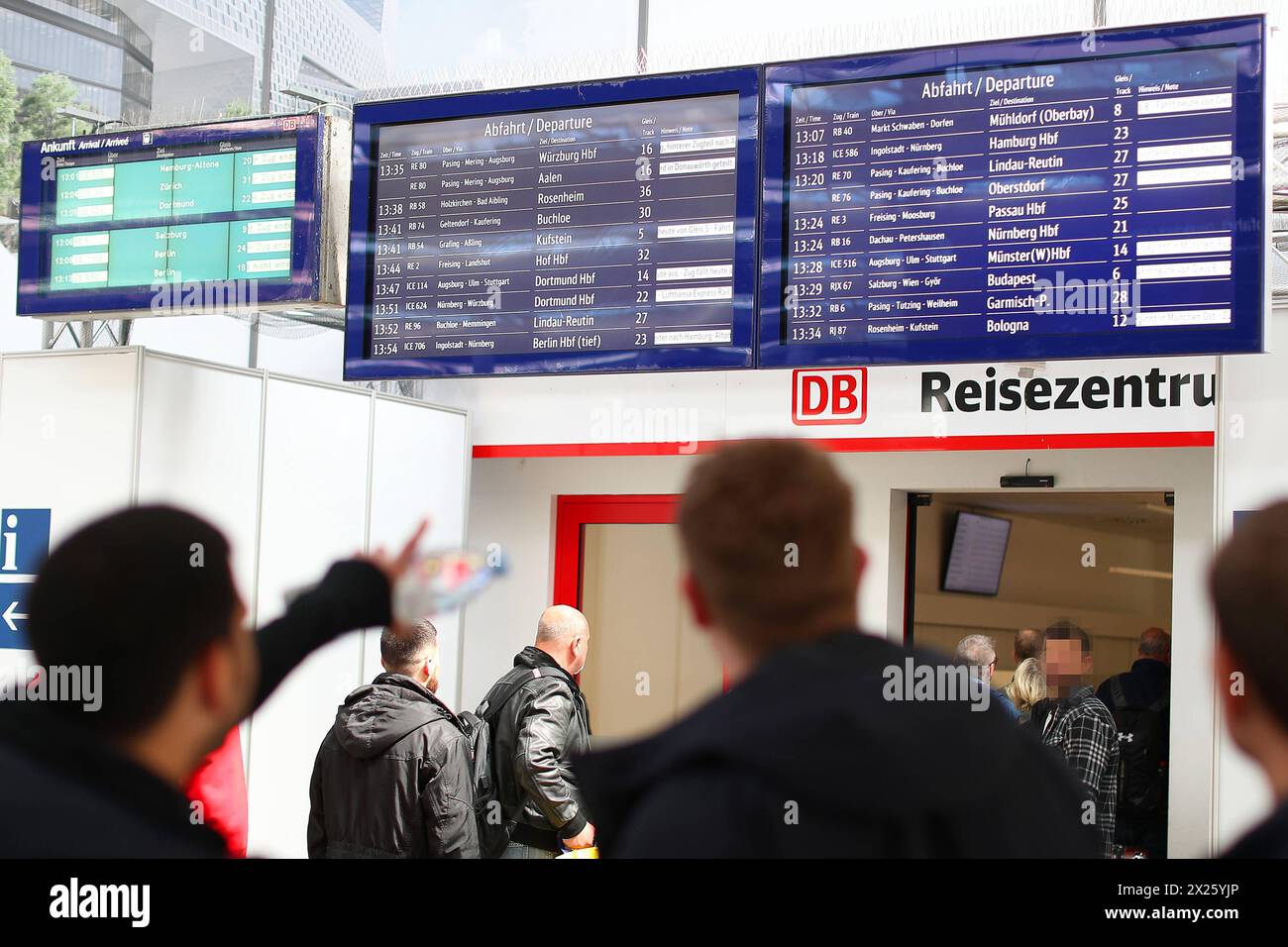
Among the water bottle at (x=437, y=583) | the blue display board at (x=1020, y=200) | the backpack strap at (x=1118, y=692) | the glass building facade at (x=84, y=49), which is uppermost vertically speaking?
the glass building facade at (x=84, y=49)

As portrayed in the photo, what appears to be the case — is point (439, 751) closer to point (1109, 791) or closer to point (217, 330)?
point (1109, 791)

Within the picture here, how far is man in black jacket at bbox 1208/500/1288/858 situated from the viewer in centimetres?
126

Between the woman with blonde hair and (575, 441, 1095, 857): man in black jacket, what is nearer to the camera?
(575, 441, 1095, 857): man in black jacket

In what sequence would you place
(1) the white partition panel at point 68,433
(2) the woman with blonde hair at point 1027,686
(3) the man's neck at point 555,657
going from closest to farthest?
(3) the man's neck at point 555,657 < (1) the white partition panel at point 68,433 < (2) the woman with blonde hair at point 1027,686

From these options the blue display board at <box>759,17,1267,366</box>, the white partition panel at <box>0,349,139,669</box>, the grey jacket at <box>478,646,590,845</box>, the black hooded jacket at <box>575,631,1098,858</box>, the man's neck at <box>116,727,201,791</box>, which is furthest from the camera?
the white partition panel at <box>0,349,139,669</box>

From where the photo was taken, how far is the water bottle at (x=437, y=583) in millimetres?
1604

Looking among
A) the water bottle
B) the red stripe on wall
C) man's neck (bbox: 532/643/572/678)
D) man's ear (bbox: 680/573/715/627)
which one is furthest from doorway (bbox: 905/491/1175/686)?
man's ear (bbox: 680/573/715/627)

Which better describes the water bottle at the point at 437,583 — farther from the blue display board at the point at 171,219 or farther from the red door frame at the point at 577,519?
the red door frame at the point at 577,519

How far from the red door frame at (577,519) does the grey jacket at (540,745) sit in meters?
3.26

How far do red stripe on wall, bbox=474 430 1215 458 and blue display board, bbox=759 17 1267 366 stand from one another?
3.29 ft

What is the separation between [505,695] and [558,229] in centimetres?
152

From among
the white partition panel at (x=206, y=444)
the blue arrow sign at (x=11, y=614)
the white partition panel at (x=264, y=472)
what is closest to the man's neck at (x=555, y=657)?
the white partition panel at (x=264, y=472)

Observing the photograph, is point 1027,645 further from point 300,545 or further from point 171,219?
point 171,219

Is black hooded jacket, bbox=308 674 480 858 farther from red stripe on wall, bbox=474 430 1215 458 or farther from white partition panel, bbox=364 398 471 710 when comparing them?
white partition panel, bbox=364 398 471 710
